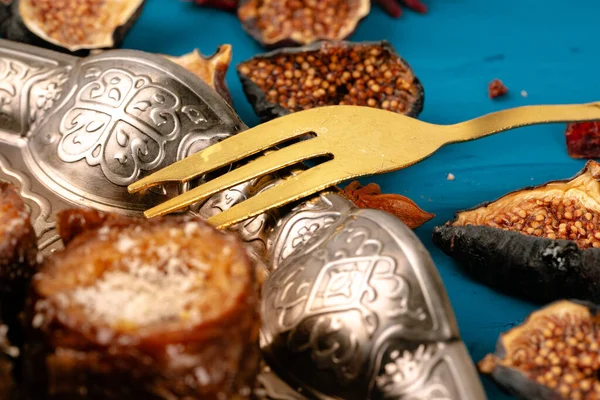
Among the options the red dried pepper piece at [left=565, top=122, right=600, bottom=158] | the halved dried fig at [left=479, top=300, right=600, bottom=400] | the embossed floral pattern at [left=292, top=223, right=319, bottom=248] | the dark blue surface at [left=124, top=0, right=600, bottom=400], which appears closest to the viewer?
the halved dried fig at [left=479, top=300, right=600, bottom=400]

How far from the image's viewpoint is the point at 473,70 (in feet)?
11.3

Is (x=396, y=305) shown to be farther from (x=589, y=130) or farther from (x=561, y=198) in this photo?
(x=589, y=130)

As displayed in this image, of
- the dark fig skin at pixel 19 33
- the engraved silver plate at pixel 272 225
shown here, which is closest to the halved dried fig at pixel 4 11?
the dark fig skin at pixel 19 33

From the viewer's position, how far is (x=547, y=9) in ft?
12.3

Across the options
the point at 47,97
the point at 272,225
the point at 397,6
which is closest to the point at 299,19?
the point at 397,6

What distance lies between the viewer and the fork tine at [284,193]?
2088 mm

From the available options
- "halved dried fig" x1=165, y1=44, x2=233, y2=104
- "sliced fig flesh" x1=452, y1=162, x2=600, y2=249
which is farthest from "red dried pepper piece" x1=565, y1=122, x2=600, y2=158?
"halved dried fig" x1=165, y1=44, x2=233, y2=104

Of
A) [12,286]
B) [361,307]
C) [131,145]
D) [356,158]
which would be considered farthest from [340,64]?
[12,286]

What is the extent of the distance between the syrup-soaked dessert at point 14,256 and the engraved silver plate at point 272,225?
34 centimetres

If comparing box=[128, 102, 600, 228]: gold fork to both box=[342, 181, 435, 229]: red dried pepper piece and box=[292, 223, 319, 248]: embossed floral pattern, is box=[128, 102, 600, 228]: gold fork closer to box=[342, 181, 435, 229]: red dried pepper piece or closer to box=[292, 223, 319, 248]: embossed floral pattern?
box=[292, 223, 319, 248]: embossed floral pattern

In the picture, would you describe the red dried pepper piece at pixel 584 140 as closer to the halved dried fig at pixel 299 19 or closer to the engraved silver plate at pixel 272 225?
the halved dried fig at pixel 299 19

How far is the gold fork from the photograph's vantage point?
213cm

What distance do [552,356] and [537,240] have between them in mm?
485

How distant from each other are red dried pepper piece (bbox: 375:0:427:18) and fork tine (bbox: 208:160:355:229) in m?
1.82
